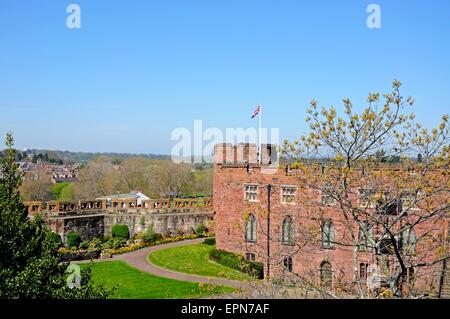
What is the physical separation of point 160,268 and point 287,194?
8829 millimetres

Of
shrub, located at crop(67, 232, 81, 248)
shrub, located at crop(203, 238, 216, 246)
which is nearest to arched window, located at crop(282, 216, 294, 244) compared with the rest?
shrub, located at crop(203, 238, 216, 246)

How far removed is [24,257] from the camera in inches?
465

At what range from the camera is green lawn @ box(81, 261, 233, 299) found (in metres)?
23.4

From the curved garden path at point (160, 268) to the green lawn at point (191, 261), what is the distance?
0.45m

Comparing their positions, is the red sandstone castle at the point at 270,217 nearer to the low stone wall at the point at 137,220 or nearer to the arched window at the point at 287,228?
the arched window at the point at 287,228

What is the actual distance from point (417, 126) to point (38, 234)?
9818 millimetres

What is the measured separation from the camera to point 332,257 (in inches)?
1025

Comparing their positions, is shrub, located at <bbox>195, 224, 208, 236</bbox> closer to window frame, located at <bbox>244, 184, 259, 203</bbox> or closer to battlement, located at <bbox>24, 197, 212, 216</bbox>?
battlement, located at <bbox>24, 197, 212, 216</bbox>

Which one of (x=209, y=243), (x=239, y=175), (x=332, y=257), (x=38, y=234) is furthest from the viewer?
(x=209, y=243)

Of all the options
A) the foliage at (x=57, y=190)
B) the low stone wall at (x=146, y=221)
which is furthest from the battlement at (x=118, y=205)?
the foliage at (x=57, y=190)

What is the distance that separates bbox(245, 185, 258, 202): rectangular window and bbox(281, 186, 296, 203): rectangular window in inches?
73.8

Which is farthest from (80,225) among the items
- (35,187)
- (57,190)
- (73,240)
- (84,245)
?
(57,190)
